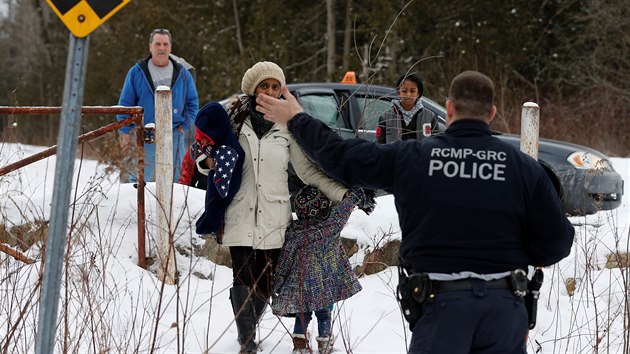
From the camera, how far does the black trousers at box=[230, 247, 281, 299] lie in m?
5.37

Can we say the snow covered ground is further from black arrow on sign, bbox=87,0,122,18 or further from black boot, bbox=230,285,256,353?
black arrow on sign, bbox=87,0,122,18

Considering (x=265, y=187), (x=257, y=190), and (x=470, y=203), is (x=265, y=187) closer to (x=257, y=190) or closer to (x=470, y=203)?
(x=257, y=190)

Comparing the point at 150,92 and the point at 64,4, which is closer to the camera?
the point at 64,4

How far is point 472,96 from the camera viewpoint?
3709 millimetres

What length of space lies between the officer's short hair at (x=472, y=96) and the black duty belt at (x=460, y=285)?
0.62 m

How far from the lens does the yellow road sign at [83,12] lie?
2.90m

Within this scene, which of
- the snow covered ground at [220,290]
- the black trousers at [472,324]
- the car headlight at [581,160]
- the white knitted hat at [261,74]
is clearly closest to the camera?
the black trousers at [472,324]

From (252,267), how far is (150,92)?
3123mm

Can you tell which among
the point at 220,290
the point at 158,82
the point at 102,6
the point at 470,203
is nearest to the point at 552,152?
the point at 158,82

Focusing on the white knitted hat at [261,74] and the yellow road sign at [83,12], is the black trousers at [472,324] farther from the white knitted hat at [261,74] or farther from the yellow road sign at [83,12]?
the white knitted hat at [261,74]

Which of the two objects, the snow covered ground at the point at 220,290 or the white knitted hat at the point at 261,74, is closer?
the white knitted hat at the point at 261,74

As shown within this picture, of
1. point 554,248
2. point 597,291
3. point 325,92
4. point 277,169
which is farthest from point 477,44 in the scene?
point 554,248

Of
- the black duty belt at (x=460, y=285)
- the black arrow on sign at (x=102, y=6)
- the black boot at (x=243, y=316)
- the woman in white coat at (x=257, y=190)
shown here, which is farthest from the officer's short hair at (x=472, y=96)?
the black boot at (x=243, y=316)

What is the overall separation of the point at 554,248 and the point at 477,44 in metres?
20.5
